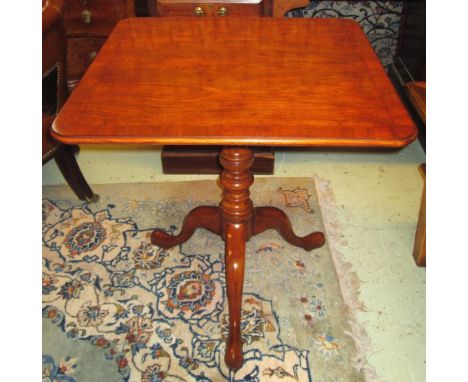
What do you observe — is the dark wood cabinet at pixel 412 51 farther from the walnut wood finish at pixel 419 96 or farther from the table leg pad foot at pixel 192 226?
the table leg pad foot at pixel 192 226

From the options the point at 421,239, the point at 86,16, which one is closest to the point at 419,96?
the point at 421,239

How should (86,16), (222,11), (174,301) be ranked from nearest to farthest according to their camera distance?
(174,301) < (222,11) < (86,16)

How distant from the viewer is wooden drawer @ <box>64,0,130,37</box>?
198 centimetres

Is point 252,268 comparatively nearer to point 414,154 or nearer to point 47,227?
point 47,227

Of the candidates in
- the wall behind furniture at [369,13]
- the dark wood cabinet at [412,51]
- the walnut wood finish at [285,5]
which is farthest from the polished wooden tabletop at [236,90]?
the wall behind furniture at [369,13]

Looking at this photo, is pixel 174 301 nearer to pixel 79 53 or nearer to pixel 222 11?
pixel 222 11

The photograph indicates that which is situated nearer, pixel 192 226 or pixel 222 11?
pixel 192 226

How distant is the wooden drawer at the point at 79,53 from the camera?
82.0 inches

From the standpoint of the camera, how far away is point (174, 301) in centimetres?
151

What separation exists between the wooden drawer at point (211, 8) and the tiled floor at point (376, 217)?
0.77 metres

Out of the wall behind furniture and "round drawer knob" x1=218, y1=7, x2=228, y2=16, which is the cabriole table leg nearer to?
"round drawer knob" x1=218, y1=7, x2=228, y2=16

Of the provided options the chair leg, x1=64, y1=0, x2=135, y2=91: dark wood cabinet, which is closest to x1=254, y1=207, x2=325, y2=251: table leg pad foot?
the chair leg

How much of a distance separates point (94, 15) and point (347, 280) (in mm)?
1701

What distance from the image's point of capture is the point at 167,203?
1955mm
